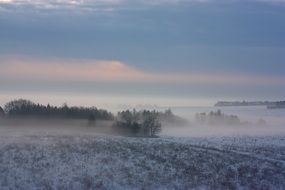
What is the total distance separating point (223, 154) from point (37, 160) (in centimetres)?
1300

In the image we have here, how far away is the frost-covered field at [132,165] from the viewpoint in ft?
109

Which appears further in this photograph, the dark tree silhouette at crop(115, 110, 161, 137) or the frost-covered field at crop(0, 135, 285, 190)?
the dark tree silhouette at crop(115, 110, 161, 137)

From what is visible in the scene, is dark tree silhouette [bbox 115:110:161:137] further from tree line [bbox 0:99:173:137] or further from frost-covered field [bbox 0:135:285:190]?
frost-covered field [bbox 0:135:285:190]

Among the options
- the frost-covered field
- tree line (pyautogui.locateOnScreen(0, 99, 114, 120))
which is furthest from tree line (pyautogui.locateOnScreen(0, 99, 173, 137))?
the frost-covered field

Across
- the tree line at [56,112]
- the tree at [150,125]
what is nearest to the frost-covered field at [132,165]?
the tree at [150,125]

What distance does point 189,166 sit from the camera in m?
37.1

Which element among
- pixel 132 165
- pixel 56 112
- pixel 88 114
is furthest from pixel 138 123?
pixel 132 165

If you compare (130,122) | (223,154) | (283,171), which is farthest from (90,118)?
(283,171)

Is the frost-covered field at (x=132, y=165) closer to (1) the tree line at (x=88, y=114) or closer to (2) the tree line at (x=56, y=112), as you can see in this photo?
(1) the tree line at (x=88, y=114)

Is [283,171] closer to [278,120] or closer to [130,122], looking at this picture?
[130,122]

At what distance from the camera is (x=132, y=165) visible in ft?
119

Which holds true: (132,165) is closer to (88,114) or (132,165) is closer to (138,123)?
(138,123)

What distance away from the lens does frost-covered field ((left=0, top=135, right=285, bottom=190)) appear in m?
33.2

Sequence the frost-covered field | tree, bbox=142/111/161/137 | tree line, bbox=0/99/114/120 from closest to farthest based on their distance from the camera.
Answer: the frost-covered field → tree, bbox=142/111/161/137 → tree line, bbox=0/99/114/120
